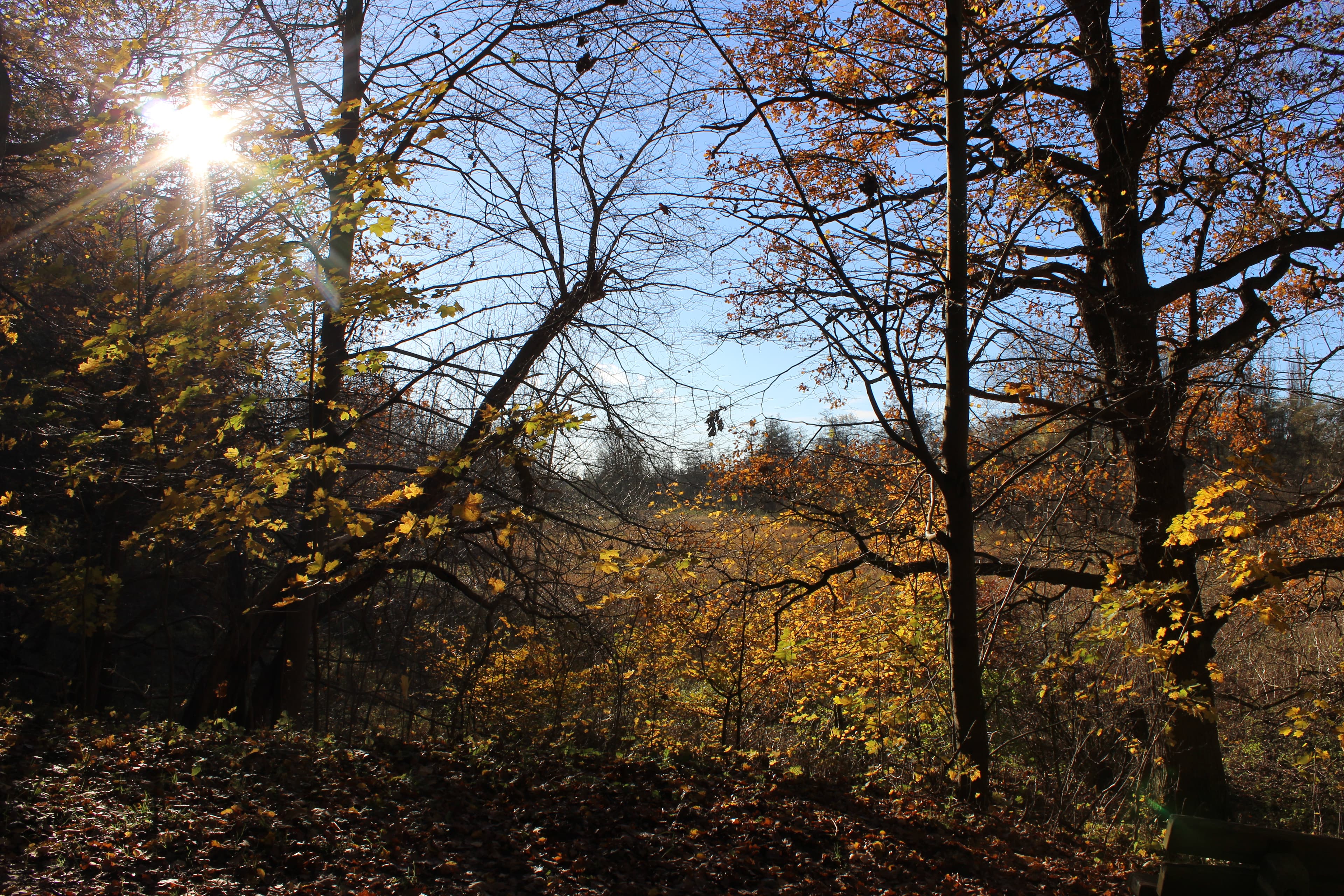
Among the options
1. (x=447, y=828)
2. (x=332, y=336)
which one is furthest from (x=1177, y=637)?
(x=332, y=336)

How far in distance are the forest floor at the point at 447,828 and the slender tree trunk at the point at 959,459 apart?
594mm

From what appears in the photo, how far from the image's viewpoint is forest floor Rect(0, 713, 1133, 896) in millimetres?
3891

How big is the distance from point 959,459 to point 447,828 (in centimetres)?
415

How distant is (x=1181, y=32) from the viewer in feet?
27.4

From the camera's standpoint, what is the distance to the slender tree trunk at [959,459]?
5676 mm

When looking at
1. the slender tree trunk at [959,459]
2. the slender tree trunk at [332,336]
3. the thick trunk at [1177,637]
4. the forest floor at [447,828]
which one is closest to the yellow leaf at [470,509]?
A: the slender tree trunk at [332,336]

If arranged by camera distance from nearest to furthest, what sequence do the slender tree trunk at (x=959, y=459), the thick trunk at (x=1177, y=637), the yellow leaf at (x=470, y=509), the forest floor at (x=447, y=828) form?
the forest floor at (x=447, y=828), the yellow leaf at (x=470, y=509), the slender tree trunk at (x=959, y=459), the thick trunk at (x=1177, y=637)

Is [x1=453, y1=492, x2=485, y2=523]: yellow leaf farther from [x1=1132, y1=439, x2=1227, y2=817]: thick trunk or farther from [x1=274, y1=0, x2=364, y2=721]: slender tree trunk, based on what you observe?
[x1=1132, y1=439, x2=1227, y2=817]: thick trunk

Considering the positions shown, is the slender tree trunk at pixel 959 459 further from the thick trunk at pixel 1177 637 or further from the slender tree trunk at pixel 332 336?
the slender tree trunk at pixel 332 336

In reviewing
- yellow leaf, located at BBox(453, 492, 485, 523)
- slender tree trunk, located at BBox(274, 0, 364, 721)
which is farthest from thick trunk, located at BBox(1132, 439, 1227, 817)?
slender tree trunk, located at BBox(274, 0, 364, 721)

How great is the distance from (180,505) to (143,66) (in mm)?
4776

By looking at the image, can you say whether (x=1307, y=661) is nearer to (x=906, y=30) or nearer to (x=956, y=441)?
(x=956, y=441)

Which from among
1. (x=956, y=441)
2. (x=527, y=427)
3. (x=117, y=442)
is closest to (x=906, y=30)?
(x=956, y=441)

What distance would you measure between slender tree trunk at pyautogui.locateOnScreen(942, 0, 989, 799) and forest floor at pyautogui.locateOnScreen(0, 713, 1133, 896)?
59 cm
